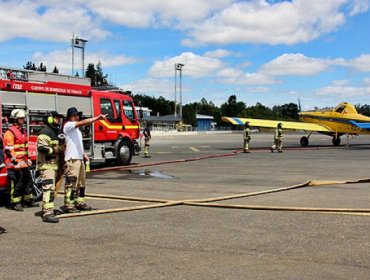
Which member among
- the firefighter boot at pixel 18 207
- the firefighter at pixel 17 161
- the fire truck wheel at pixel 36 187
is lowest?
the firefighter boot at pixel 18 207

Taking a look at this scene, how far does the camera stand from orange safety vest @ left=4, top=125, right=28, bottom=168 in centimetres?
891

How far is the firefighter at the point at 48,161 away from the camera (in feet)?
25.8

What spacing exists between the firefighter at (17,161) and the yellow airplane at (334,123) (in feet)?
77.9

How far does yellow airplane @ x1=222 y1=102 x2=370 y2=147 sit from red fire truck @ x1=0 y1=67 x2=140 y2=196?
14742 millimetres

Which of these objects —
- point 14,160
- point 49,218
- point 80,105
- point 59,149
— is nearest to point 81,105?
point 80,105

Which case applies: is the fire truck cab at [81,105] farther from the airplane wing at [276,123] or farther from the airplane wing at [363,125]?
the airplane wing at [363,125]

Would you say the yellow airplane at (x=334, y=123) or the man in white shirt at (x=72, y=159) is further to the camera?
the yellow airplane at (x=334, y=123)

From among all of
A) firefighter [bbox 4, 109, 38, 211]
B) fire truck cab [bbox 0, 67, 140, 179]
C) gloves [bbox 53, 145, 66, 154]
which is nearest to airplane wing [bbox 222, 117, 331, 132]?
fire truck cab [bbox 0, 67, 140, 179]

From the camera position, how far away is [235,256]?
5.70 m

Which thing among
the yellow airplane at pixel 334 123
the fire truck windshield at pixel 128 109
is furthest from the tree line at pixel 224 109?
the fire truck windshield at pixel 128 109

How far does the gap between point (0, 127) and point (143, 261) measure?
683 cm

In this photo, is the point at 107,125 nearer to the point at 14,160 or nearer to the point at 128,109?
the point at 128,109

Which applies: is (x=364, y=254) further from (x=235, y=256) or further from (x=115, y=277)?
(x=115, y=277)

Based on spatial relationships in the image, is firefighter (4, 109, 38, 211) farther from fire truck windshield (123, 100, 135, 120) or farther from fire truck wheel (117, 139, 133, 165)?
fire truck windshield (123, 100, 135, 120)
